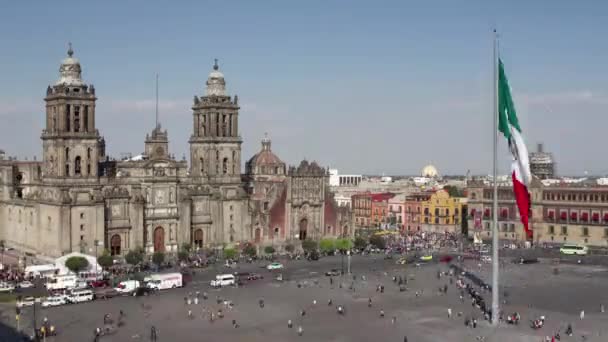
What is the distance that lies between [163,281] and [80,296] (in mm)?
8907

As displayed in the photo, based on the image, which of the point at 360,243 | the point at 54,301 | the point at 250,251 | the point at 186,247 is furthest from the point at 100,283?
the point at 360,243

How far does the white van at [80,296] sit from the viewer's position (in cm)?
6912

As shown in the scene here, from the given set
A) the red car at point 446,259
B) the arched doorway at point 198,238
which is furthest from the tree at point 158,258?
the red car at point 446,259

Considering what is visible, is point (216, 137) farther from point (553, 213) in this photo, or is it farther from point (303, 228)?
point (553, 213)

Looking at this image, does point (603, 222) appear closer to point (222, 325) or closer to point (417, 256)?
point (417, 256)

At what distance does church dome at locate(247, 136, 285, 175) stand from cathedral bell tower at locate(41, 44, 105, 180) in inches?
1665

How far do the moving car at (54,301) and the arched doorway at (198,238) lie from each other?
3711cm

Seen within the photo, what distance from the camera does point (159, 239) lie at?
329ft

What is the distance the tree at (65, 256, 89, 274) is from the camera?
3214 inches

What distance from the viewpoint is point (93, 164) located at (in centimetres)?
9488

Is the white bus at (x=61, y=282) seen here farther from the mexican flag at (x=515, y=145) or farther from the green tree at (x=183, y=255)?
the mexican flag at (x=515, y=145)

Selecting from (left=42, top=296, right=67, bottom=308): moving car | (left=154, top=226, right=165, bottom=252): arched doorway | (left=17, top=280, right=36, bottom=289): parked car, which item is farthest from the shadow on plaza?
(left=154, top=226, right=165, bottom=252): arched doorway

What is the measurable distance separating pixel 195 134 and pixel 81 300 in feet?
145

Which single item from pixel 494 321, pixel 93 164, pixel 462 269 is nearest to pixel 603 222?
pixel 462 269
